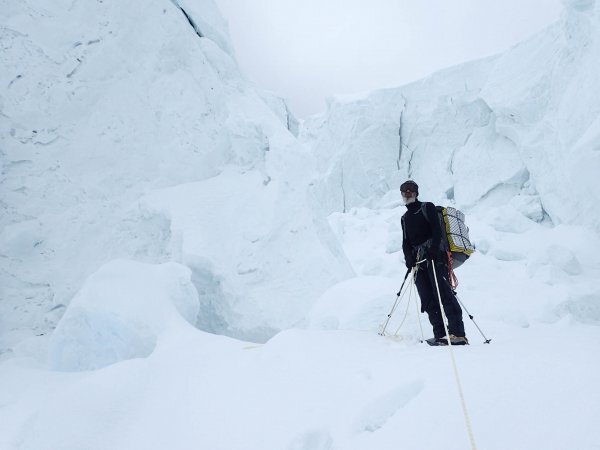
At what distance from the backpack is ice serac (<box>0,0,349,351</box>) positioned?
10.9 ft

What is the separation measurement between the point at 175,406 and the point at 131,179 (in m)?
5.48

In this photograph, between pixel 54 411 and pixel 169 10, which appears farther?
pixel 169 10

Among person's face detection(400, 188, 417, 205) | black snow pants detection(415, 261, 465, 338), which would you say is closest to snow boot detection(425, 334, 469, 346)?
black snow pants detection(415, 261, 465, 338)

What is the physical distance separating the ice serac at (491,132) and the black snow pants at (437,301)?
715 centimetres

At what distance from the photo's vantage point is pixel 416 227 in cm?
353

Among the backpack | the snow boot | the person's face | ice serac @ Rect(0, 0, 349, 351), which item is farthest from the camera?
ice serac @ Rect(0, 0, 349, 351)

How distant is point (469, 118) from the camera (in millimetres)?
21281

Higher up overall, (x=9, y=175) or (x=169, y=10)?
(x=169, y=10)

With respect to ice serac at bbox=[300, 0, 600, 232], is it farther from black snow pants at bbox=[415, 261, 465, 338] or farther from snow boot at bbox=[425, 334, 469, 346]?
snow boot at bbox=[425, 334, 469, 346]

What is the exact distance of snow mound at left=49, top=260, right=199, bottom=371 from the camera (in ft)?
15.0

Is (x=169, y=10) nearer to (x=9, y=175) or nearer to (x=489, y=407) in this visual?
(x=9, y=175)

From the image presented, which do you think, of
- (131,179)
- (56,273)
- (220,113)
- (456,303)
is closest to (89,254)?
(56,273)

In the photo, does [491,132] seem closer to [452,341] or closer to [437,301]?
[437,301]

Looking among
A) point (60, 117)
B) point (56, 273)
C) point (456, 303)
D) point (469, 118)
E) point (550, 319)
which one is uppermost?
point (469, 118)
